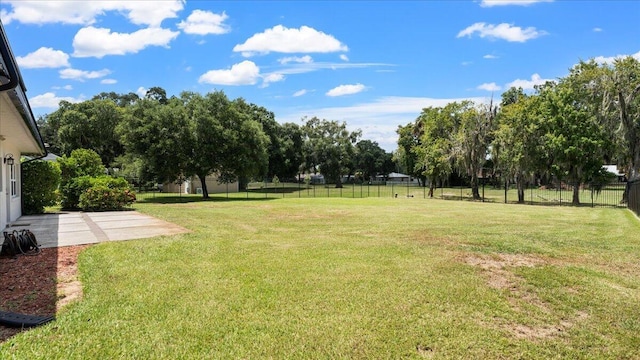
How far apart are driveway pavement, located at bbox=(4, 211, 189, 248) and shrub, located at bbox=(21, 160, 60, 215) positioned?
3.37 ft

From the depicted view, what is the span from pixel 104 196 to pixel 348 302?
13885 millimetres

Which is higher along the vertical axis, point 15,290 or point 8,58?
point 8,58

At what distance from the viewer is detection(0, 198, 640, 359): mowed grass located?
10.9 feet

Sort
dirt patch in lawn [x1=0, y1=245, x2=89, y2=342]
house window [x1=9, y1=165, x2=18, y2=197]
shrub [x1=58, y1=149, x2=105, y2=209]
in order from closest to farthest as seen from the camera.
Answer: dirt patch in lawn [x1=0, y1=245, x2=89, y2=342] → house window [x1=9, y1=165, x2=18, y2=197] → shrub [x1=58, y1=149, x2=105, y2=209]

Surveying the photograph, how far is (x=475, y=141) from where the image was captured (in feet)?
83.7

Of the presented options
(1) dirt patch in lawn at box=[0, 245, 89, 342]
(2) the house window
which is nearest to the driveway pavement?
(2) the house window

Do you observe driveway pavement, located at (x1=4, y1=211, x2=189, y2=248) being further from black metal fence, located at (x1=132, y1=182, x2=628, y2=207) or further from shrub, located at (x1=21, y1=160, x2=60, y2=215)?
black metal fence, located at (x1=132, y1=182, x2=628, y2=207)

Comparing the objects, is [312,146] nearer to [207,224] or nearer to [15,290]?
[207,224]

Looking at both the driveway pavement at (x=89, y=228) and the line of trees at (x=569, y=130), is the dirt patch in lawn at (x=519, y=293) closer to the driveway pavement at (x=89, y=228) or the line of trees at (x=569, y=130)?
the driveway pavement at (x=89, y=228)

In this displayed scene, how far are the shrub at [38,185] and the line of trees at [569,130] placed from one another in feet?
73.1

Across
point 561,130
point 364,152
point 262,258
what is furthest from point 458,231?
point 364,152

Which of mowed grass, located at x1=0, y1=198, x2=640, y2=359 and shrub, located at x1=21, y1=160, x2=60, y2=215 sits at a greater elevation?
shrub, located at x1=21, y1=160, x2=60, y2=215

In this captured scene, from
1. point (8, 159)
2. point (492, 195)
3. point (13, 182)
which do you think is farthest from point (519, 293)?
point (492, 195)

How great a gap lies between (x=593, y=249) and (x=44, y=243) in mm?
10828
